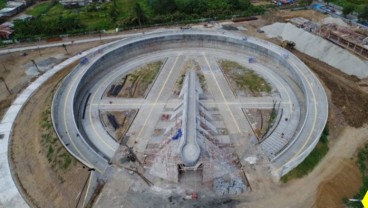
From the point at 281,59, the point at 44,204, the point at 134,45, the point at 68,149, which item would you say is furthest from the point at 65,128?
the point at 281,59

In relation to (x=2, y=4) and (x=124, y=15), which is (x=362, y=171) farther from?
(x=2, y=4)

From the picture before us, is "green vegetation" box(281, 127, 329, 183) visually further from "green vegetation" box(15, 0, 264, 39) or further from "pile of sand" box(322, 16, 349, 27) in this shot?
"green vegetation" box(15, 0, 264, 39)

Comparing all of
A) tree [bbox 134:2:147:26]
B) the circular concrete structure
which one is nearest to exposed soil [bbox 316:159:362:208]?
the circular concrete structure

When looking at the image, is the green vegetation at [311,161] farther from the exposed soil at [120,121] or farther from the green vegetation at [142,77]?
the green vegetation at [142,77]

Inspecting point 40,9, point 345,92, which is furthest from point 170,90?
point 40,9

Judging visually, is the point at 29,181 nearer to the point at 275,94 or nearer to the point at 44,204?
the point at 44,204

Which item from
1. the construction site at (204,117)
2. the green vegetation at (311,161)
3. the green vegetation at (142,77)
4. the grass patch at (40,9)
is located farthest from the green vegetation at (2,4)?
the green vegetation at (311,161)
